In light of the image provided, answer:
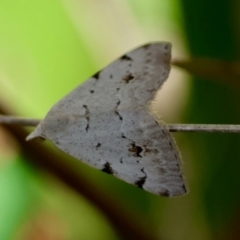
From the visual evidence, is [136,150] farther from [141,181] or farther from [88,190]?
[88,190]

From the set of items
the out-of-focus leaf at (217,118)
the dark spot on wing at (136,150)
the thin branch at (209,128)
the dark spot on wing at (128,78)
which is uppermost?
the dark spot on wing at (128,78)

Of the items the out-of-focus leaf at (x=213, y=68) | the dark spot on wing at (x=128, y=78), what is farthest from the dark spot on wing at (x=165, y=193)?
the out-of-focus leaf at (x=213, y=68)

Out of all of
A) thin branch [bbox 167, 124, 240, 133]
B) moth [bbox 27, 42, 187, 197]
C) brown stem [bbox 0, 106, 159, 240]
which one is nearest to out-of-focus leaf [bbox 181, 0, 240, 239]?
brown stem [bbox 0, 106, 159, 240]

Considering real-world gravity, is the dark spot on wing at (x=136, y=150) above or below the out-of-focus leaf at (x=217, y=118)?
above

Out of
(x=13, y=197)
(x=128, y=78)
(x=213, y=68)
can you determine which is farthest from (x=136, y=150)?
(x=13, y=197)

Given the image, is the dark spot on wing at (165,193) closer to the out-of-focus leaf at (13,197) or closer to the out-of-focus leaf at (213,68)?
the out-of-focus leaf at (213,68)

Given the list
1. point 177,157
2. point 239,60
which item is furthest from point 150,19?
point 177,157

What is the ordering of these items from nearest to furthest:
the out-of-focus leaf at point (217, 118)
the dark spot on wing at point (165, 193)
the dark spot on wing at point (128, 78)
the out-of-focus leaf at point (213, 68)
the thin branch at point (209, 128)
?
the thin branch at point (209, 128) < the dark spot on wing at point (165, 193) < the dark spot on wing at point (128, 78) < the out-of-focus leaf at point (213, 68) < the out-of-focus leaf at point (217, 118)
